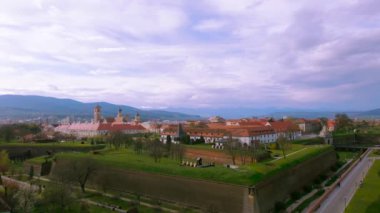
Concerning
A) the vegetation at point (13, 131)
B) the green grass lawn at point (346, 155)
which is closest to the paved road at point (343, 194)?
the green grass lawn at point (346, 155)

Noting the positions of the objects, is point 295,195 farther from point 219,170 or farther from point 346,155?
point 346,155

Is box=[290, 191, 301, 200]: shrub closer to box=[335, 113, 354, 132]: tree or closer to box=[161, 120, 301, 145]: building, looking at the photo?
box=[161, 120, 301, 145]: building

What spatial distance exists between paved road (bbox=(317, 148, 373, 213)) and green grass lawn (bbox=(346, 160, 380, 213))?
79 centimetres

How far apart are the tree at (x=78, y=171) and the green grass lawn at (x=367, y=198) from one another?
783 inches

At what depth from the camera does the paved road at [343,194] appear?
77.6 feet

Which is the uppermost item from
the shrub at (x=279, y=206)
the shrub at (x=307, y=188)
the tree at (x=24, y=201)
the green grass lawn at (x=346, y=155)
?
the green grass lawn at (x=346, y=155)

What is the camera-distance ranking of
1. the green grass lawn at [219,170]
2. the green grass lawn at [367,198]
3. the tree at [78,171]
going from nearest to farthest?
the green grass lawn at [367,198] → the green grass lawn at [219,170] → the tree at [78,171]

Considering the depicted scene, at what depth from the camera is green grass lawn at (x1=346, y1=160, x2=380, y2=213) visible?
21.1 meters

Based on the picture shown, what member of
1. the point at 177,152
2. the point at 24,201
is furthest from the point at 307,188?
the point at 24,201

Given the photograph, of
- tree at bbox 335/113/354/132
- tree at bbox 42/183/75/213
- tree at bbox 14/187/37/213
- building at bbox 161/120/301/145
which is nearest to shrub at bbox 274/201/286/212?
tree at bbox 42/183/75/213

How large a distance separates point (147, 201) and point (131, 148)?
743 inches

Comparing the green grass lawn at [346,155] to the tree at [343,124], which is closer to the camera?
the green grass lawn at [346,155]

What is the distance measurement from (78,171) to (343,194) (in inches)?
813

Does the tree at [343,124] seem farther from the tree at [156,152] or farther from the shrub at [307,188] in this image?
the tree at [156,152]
